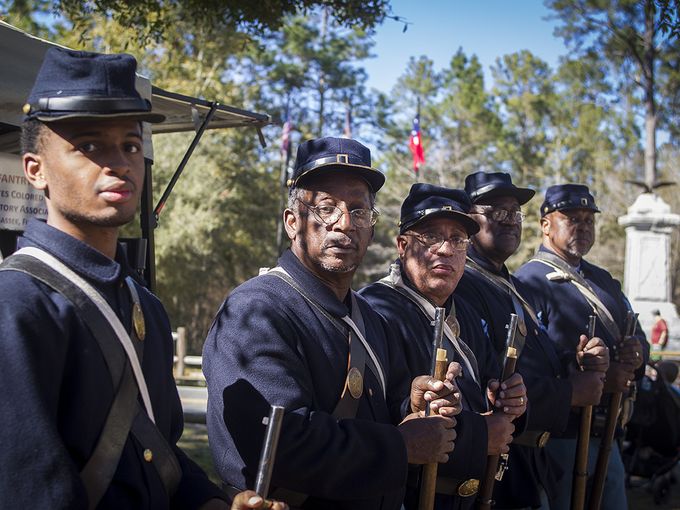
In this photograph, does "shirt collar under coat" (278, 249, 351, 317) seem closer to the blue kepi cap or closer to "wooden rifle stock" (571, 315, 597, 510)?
the blue kepi cap

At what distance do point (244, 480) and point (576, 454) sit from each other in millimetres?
2610

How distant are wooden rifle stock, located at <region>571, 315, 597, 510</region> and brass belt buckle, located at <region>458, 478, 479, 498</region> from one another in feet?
4.51

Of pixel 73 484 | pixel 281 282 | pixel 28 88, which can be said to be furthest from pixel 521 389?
pixel 28 88

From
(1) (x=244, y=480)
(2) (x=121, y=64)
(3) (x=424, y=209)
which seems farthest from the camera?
(3) (x=424, y=209)

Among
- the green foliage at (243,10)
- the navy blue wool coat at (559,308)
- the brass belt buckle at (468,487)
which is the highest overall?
the green foliage at (243,10)

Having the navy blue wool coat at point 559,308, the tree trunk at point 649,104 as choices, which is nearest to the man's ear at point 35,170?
the navy blue wool coat at point 559,308

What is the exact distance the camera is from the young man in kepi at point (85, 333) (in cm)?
183

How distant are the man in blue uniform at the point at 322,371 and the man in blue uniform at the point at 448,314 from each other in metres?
0.33

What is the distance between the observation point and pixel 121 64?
2223 millimetres

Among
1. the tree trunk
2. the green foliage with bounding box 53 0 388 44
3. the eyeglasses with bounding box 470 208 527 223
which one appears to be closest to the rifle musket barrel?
the eyeglasses with bounding box 470 208 527 223

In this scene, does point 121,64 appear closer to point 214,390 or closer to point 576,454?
point 214,390

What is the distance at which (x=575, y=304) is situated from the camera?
5230mm

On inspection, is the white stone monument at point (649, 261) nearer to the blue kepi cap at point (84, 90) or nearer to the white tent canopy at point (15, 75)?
the white tent canopy at point (15, 75)

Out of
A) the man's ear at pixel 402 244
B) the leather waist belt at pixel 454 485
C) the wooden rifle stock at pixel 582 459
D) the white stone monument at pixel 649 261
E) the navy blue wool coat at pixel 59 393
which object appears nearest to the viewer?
the navy blue wool coat at pixel 59 393
